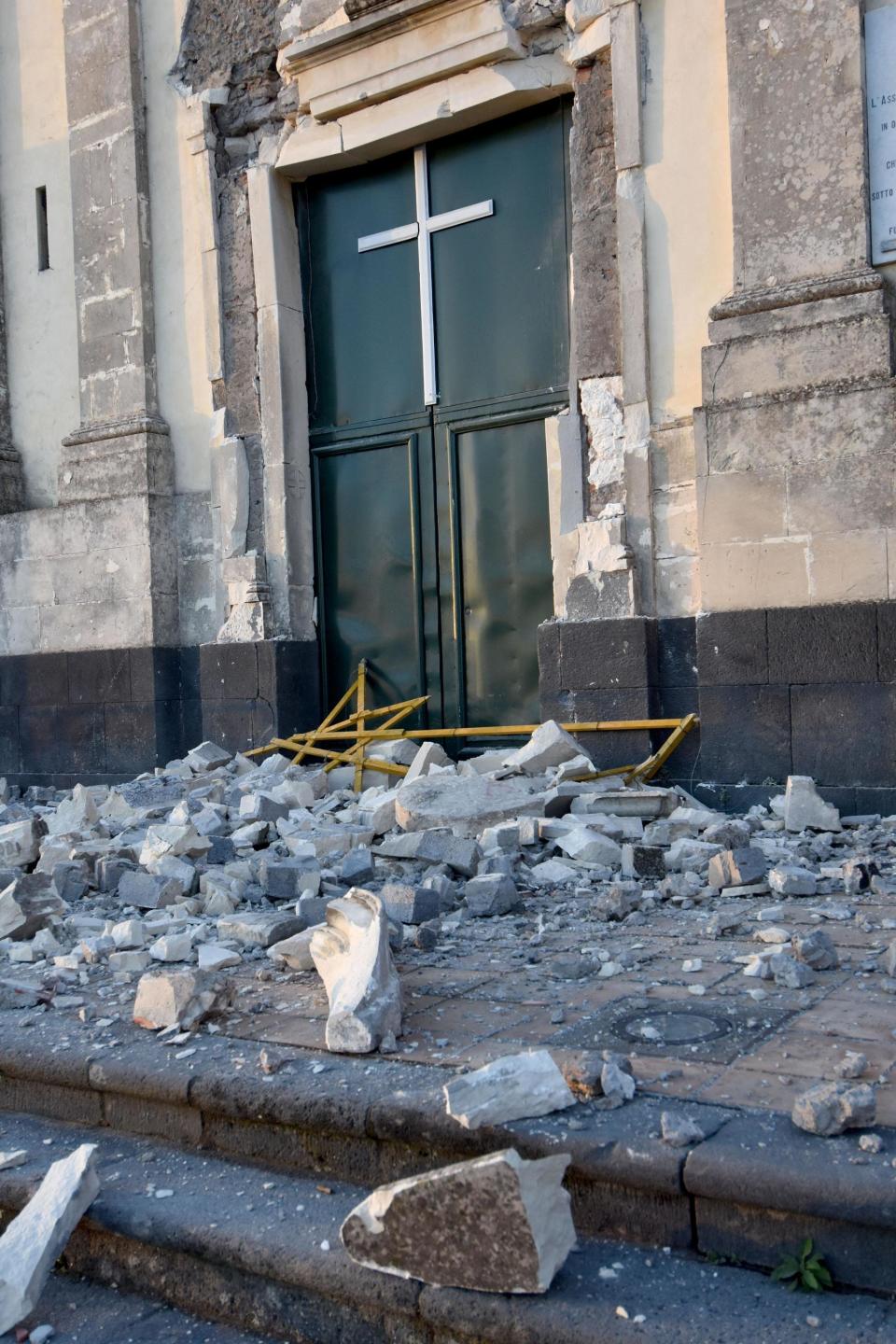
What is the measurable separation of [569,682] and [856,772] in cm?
164

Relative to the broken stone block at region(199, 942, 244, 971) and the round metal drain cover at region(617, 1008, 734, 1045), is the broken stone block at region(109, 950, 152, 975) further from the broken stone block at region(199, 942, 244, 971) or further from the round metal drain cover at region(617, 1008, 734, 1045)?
the round metal drain cover at region(617, 1008, 734, 1045)

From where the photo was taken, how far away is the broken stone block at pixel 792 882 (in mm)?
4402

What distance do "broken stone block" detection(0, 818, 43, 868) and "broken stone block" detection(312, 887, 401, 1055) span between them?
2529 mm

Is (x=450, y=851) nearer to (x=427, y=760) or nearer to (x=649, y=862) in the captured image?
(x=649, y=862)

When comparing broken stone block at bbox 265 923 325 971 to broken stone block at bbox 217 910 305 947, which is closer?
broken stone block at bbox 265 923 325 971

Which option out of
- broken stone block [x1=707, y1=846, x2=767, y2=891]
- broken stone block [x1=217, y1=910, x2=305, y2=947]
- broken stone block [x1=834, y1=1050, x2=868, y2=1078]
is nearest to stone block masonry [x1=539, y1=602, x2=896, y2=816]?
broken stone block [x1=707, y1=846, x2=767, y2=891]

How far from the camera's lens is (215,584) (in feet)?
28.0

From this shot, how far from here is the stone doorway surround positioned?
6617 mm

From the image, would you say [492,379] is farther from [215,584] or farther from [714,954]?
[714,954]

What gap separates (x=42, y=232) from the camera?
9.55m

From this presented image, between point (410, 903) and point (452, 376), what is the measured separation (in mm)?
4438

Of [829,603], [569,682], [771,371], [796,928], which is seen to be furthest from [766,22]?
[796,928]

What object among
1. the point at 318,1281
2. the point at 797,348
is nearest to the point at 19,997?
the point at 318,1281

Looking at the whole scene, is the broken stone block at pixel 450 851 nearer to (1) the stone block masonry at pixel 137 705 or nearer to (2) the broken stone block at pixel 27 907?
(2) the broken stone block at pixel 27 907
